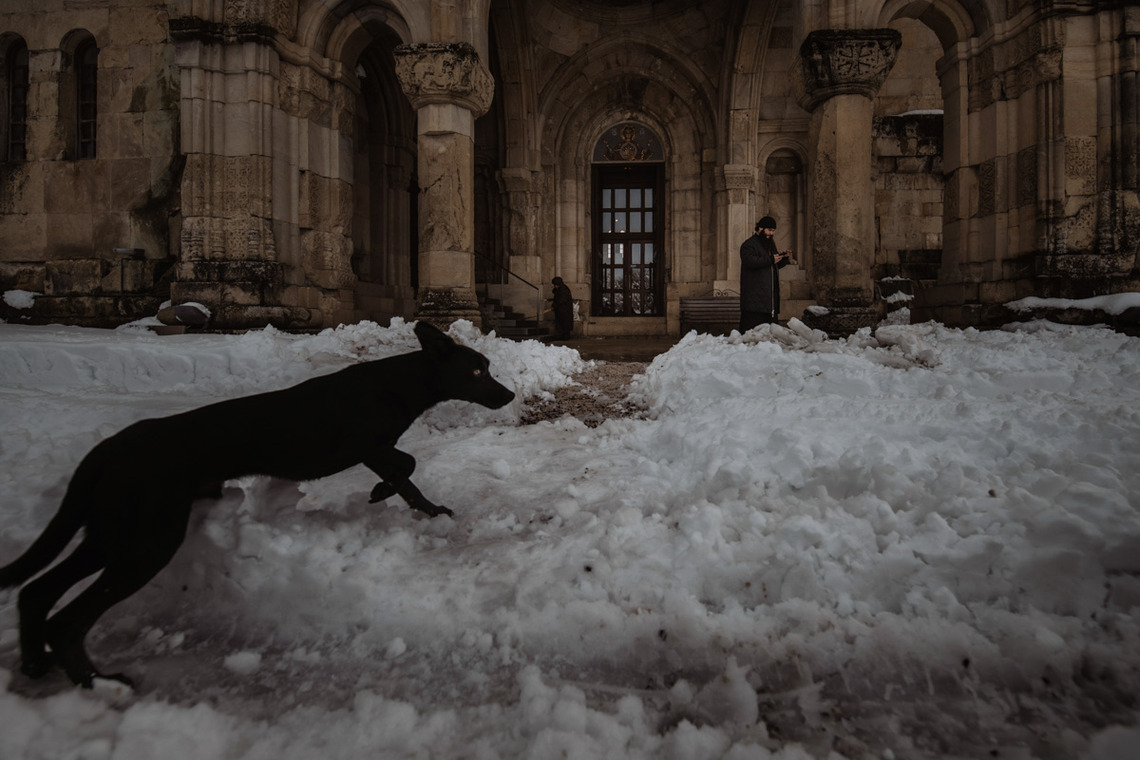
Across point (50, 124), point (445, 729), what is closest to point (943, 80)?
point (445, 729)

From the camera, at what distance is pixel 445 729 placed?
135 cm

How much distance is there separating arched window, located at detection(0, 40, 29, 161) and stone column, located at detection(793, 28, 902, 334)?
12.2 meters

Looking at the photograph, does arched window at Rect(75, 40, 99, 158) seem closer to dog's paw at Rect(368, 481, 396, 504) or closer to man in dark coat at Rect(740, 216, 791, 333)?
man in dark coat at Rect(740, 216, 791, 333)

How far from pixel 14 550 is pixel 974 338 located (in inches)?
300

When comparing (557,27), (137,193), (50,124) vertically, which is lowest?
(137,193)

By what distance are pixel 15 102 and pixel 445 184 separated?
26.6 ft

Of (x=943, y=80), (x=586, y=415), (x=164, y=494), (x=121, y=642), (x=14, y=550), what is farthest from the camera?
(x=943, y=80)

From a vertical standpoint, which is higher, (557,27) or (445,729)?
(557,27)

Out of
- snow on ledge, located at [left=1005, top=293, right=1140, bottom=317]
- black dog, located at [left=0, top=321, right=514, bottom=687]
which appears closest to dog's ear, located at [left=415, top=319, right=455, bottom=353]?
black dog, located at [left=0, top=321, right=514, bottom=687]

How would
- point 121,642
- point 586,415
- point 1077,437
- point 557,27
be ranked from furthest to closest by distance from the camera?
1. point 557,27
2. point 586,415
3. point 1077,437
4. point 121,642

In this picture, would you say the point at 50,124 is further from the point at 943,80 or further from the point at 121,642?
the point at 943,80

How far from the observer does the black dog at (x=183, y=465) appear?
1422mm

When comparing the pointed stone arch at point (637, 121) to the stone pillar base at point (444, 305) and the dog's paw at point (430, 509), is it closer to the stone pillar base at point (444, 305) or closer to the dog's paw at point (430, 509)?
the stone pillar base at point (444, 305)

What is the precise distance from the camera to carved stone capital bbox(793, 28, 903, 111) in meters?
6.96
